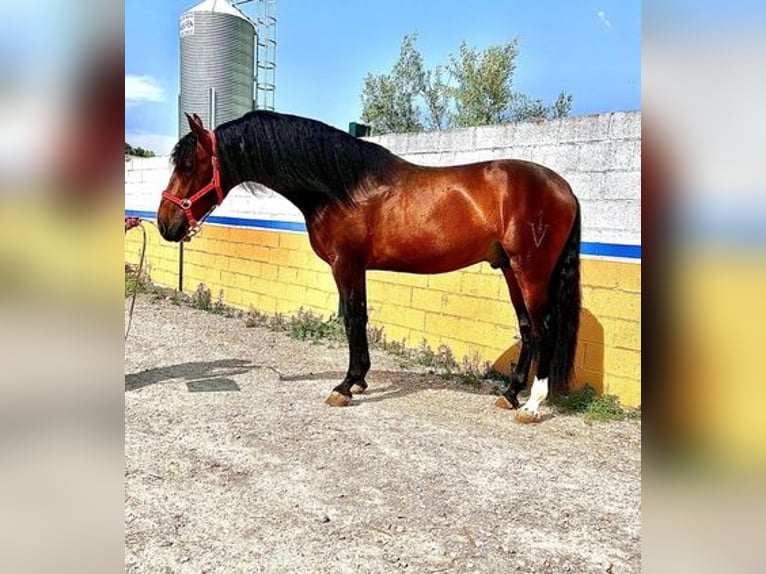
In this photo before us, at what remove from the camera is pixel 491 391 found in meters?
3.88

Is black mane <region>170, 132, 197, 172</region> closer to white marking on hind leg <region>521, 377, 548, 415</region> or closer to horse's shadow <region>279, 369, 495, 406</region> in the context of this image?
horse's shadow <region>279, 369, 495, 406</region>

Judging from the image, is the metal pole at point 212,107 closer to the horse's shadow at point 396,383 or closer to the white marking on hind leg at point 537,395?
the horse's shadow at point 396,383

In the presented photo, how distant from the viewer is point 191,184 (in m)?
3.20

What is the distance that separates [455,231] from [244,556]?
78.1 inches

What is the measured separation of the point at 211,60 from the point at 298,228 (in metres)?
4.66

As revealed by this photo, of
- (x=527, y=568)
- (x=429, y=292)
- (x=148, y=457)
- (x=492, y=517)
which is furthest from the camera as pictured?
(x=429, y=292)

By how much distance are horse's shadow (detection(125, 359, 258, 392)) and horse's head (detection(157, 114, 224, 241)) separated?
42.3 inches

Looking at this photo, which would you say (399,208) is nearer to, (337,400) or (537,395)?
(337,400)

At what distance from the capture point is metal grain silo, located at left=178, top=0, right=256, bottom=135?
8.95 meters

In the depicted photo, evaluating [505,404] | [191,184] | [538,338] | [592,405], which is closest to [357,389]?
[505,404]

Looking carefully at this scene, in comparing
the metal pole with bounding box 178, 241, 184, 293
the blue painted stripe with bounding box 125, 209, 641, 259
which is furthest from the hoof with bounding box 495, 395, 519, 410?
the metal pole with bounding box 178, 241, 184, 293

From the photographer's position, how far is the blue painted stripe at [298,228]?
3.47 m
